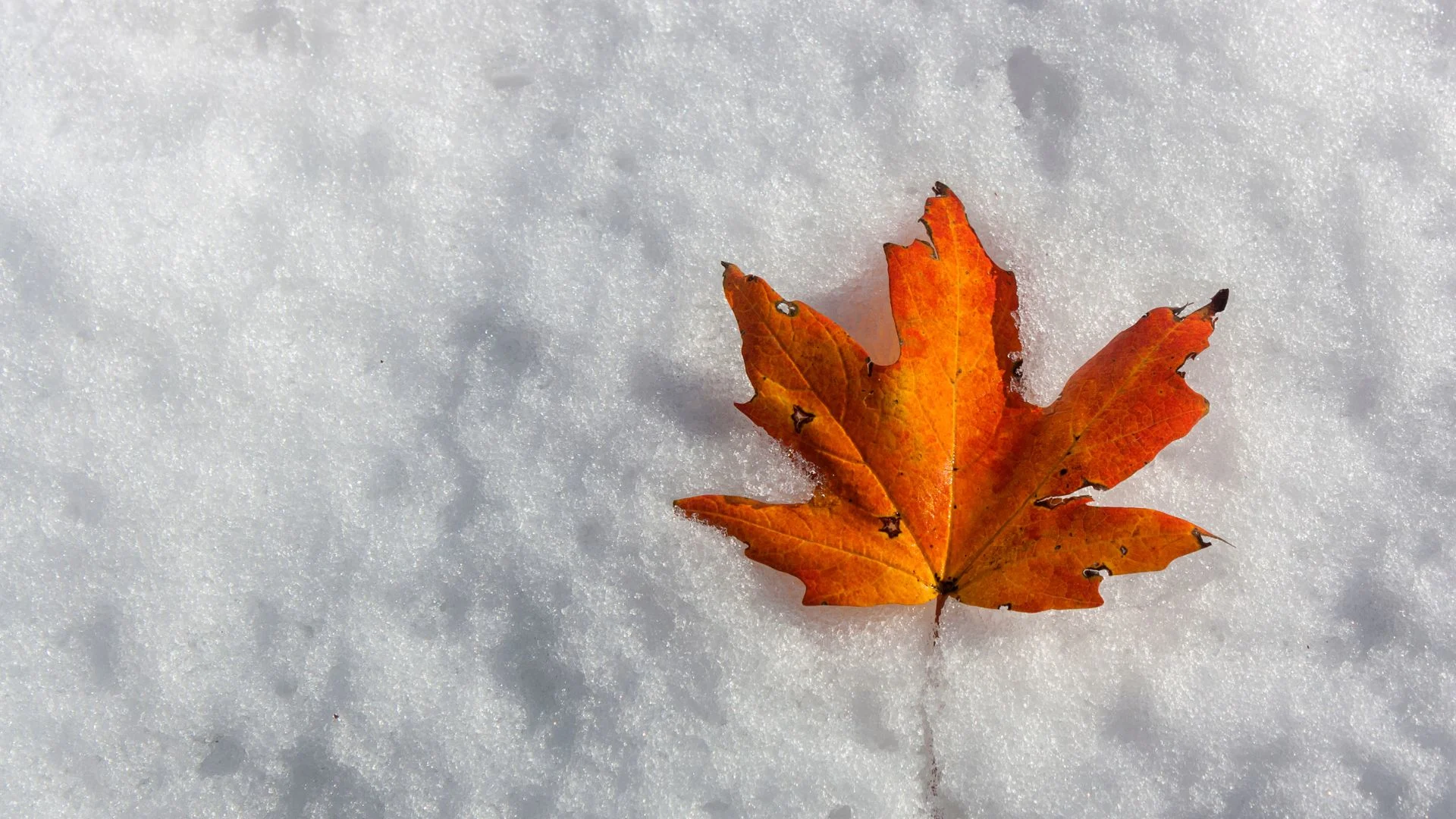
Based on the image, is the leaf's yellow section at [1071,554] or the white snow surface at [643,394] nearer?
the leaf's yellow section at [1071,554]

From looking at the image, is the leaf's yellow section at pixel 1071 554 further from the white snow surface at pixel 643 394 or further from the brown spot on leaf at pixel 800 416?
the brown spot on leaf at pixel 800 416

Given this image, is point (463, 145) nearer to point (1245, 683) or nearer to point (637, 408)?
point (637, 408)

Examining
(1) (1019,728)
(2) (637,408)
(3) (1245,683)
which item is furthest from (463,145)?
(3) (1245,683)

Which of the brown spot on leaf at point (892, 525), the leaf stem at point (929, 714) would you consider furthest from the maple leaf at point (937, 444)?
the leaf stem at point (929, 714)

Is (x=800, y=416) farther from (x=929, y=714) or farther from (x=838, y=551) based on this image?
(x=929, y=714)

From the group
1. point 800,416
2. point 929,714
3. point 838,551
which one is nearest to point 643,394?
point 800,416
